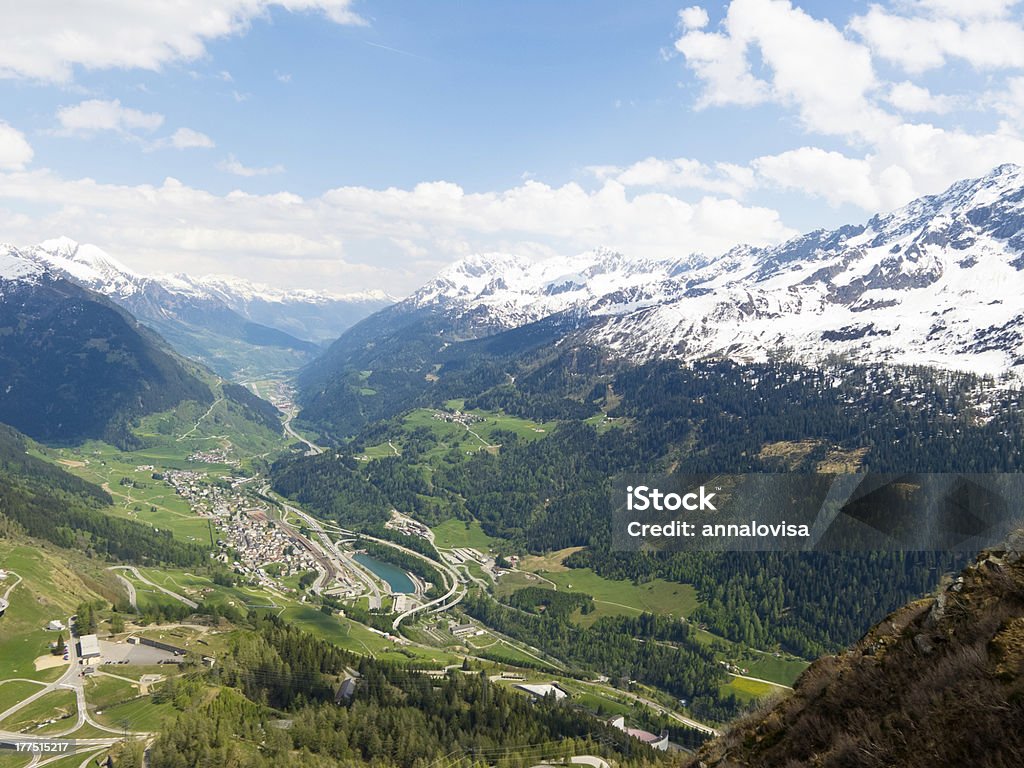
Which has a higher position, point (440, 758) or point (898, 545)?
point (898, 545)

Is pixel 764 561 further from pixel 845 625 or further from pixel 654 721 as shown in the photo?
pixel 654 721

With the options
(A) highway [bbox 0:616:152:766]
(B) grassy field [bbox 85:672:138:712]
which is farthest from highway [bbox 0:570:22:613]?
(B) grassy field [bbox 85:672:138:712]

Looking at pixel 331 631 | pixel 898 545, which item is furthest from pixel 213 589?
pixel 898 545

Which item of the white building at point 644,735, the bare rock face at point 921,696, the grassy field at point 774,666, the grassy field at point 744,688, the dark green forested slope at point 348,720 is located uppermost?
the bare rock face at point 921,696

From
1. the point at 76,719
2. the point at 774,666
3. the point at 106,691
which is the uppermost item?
the point at 106,691

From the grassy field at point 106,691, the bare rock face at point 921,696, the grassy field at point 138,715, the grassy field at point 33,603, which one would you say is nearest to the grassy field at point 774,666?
the grassy field at point 138,715

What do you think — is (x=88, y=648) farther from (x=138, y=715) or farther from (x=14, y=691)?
(x=138, y=715)

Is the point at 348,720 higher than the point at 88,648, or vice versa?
the point at 88,648

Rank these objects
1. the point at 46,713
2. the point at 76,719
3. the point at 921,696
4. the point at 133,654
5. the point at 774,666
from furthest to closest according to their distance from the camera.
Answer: the point at 774,666 < the point at 133,654 < the point at 46,713 < the point at 76,719 < the point at 921,696

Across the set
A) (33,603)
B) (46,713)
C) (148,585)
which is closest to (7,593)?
(33,603)

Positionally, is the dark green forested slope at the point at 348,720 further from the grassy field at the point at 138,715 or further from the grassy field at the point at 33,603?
the grassy field at the point at 33,603

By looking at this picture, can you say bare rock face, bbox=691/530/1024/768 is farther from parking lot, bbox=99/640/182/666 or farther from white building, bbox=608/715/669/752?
parking lot, bbox=99/640/182/666
